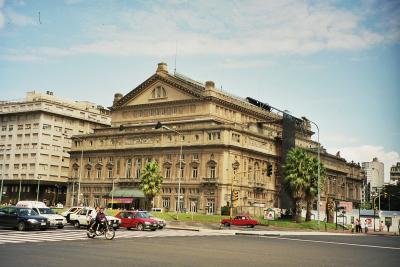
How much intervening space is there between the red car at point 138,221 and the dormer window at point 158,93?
5956 cm

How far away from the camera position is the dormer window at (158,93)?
96.6 m

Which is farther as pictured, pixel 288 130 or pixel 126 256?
pixel 288 130

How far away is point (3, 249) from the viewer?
17625 millimetres

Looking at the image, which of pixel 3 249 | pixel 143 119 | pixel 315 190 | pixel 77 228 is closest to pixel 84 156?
pixel 143 119

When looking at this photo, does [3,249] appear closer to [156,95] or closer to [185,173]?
[185,173]

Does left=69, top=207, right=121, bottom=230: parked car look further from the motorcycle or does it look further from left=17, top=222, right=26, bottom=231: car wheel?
the motorcycle

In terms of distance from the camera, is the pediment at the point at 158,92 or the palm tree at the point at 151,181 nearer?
the palm tree at the point at 151,181

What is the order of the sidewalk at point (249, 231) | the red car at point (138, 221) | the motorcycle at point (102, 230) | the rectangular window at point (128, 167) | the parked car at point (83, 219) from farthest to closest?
the rectangular window at point (128, 167) < the sidewalk at point (249, 231) < the red car at point (138, 221) < the parked car at point (83, 219) < the motorcycle at point (102, 230)

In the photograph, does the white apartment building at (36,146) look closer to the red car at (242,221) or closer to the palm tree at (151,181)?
the palm tree at (151,181)

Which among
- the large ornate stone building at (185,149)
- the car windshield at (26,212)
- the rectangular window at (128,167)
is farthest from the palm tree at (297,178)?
the car windshield at (26,212)

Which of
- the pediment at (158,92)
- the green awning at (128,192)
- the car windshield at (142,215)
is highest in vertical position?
the pediment at (158,92)

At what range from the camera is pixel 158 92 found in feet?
320

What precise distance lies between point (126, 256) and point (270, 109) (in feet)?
317

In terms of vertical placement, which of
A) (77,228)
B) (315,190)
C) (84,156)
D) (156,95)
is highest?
(156,95)
